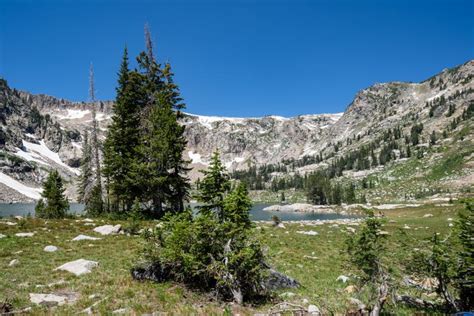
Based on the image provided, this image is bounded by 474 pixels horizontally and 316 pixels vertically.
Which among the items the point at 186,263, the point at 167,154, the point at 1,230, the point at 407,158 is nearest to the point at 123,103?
the point at 167,154

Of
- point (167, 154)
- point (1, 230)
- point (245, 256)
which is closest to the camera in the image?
point (245, 256)

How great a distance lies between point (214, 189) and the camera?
13.1 metres

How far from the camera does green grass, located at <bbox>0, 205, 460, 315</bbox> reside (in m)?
10.2

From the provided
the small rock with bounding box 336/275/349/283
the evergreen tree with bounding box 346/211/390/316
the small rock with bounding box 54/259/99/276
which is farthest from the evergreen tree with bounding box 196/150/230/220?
the small rock with bounding box 336/275/349/283

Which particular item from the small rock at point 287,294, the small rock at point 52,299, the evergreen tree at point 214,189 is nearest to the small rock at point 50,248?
the small rock at point 52,299

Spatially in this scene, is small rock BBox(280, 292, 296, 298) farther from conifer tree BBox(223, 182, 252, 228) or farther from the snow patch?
the snow patch

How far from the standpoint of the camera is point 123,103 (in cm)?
3831

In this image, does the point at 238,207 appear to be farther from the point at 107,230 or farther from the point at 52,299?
the point at 107,230

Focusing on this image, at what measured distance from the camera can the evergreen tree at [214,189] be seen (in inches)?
508

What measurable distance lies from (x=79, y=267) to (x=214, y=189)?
23.9ft

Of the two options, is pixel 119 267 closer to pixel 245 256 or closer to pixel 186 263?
pixel 186 263

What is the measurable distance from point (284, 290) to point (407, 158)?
20014 cm

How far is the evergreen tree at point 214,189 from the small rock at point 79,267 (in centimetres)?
609

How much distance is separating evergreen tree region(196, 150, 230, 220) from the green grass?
6.55 ft
